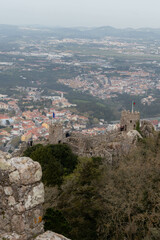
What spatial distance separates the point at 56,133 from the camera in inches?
728

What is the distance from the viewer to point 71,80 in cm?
11475

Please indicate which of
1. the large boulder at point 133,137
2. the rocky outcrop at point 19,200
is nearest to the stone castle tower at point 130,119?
the large boulder at point 133,137

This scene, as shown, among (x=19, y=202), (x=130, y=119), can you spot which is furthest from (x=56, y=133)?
(x=19, y=202)

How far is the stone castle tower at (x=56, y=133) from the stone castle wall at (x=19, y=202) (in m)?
14.1

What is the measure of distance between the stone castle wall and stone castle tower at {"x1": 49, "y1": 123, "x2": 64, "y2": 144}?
46.3ft

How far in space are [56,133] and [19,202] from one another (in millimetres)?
14402

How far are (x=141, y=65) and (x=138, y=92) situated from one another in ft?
130

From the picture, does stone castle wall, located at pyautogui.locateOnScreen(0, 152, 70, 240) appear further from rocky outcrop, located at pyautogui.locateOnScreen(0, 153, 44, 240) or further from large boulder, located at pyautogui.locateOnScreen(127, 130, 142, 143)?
large boulder, located at pyautogui.locateOnScreen(127, 130, 142, 143)

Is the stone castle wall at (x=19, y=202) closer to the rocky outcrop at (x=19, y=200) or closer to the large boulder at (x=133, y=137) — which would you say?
Result: the rocky outcrop at (x=19, y=200)

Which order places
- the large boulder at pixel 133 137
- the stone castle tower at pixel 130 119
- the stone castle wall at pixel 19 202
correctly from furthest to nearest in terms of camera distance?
the stone castle tower at pixel 130 119 < the large boulder at pixel 133 137 < the stone castle wall at pixel 19 202

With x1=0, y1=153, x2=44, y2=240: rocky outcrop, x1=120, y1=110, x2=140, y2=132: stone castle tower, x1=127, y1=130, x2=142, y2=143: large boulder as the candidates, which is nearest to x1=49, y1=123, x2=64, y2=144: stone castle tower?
x1=127, y1=130, x2=142, y2=143: large boulder

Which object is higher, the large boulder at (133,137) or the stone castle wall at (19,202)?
the stone castle wall at (19,202)

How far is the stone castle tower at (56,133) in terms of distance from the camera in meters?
18.4

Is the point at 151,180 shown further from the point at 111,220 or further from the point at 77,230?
the point at 77,230
